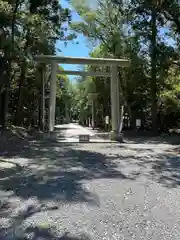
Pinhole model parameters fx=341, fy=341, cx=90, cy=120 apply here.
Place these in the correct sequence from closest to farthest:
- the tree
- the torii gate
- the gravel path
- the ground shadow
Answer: the gravel path, the ground shadow, the tree, the torii gate

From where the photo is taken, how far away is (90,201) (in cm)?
558

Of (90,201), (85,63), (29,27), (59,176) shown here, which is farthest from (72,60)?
(90,201)

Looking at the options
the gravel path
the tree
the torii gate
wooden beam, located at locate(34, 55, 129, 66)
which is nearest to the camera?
the gravel path

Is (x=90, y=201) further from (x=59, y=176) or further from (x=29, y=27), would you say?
(x=29, y=27)

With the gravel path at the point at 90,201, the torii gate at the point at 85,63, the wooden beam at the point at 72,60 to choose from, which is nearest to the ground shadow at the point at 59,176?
the gravel path at the point at 90,201

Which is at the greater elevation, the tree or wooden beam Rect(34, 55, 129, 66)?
the tree

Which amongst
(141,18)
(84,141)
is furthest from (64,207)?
(141,18)

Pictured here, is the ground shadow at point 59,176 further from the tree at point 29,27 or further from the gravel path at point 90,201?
the tree at point 29,27

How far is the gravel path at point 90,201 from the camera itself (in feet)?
14.0

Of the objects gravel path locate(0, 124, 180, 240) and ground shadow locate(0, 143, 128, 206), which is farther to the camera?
ground shadow locate(0, 143, 128, 206)

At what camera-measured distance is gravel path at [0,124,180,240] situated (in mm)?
4266

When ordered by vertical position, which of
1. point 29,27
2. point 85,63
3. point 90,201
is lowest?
point 90,201

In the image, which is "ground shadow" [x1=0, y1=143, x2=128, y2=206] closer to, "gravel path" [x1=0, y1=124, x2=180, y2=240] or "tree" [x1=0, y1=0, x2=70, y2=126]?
"gravel path" [x1=0, y1=124, x2=180, y2=240]

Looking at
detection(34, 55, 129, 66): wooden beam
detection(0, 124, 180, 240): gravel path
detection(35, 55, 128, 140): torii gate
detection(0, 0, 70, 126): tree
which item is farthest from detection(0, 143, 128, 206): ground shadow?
detection(34, 55, 129, 66): wooden beam
